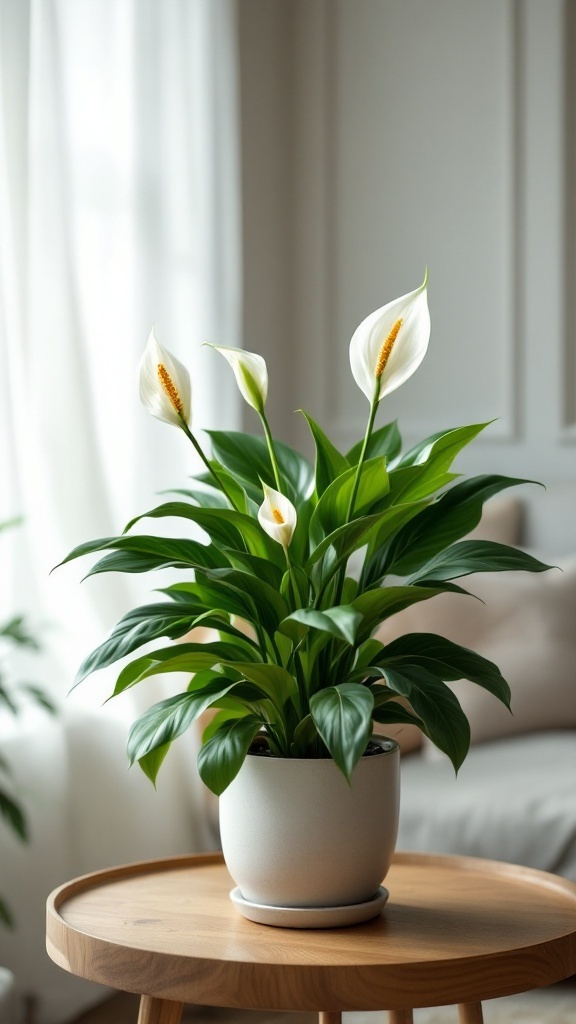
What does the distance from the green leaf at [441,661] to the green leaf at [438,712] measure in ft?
0.12

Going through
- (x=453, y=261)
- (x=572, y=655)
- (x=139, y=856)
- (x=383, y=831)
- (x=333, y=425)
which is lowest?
(x=139, y=856)

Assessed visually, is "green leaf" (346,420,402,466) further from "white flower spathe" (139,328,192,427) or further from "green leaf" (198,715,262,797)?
"green leaf" (198,715,262,797)

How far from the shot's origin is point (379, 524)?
41.6 inches

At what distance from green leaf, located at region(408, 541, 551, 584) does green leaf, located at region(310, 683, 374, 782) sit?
0.46ft

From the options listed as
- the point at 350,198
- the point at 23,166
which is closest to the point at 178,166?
the point at 23,166

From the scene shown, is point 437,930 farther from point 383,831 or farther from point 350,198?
point 350,198

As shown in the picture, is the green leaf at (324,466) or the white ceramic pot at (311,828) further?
the green leaf at (324,466)

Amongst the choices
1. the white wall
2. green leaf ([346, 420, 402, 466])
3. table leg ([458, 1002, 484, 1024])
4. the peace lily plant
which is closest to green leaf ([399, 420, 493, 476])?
the peace lily plant

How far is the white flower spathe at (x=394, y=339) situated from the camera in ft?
3.30

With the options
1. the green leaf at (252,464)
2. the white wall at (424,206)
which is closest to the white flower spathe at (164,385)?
the green leaf at (252,464)

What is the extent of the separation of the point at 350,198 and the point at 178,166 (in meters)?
0.74

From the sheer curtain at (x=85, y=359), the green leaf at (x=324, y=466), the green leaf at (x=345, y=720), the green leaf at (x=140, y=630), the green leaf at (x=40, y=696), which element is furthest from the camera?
the sheer curtain at (x=85, y=359)

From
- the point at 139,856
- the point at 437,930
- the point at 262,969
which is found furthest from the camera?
the point at 139,856

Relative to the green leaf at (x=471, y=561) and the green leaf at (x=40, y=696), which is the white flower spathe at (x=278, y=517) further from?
the green leaf at (x=40, y=696)
